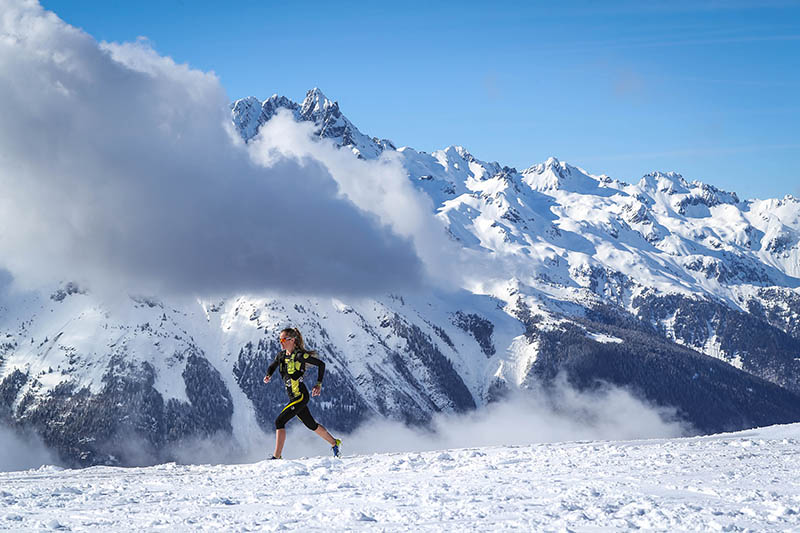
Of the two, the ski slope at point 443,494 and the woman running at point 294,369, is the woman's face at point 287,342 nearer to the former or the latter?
the woman running at point 294,369

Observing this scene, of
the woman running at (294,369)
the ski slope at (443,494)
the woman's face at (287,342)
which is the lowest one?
the ski slope at (443,494)

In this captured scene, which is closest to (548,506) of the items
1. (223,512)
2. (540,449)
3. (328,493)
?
(328,493)

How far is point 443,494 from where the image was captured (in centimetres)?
1255

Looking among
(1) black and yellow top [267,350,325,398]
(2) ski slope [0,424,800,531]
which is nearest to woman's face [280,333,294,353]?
(1) black and yellow top [267,350,325,398]

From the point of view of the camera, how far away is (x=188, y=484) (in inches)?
611

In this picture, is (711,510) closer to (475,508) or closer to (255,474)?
(475,508)

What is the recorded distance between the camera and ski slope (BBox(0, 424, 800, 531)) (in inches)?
408

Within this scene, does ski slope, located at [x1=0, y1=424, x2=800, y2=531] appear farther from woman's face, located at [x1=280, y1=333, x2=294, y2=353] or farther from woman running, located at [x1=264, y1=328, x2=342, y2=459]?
woman's face, located at [x1=280, y1=333, x2=294, y2=353]

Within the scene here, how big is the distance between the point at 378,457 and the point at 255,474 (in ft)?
13.5

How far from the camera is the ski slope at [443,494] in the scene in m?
10.4

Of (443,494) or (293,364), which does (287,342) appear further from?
(443,494)

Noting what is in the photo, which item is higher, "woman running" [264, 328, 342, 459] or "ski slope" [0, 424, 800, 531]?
"woman running" [264, 328, 342, 459]

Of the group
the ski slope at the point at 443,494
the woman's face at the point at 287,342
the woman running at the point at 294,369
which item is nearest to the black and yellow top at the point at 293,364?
the woman running at the point at 294,369

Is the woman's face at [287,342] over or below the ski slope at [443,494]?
over
